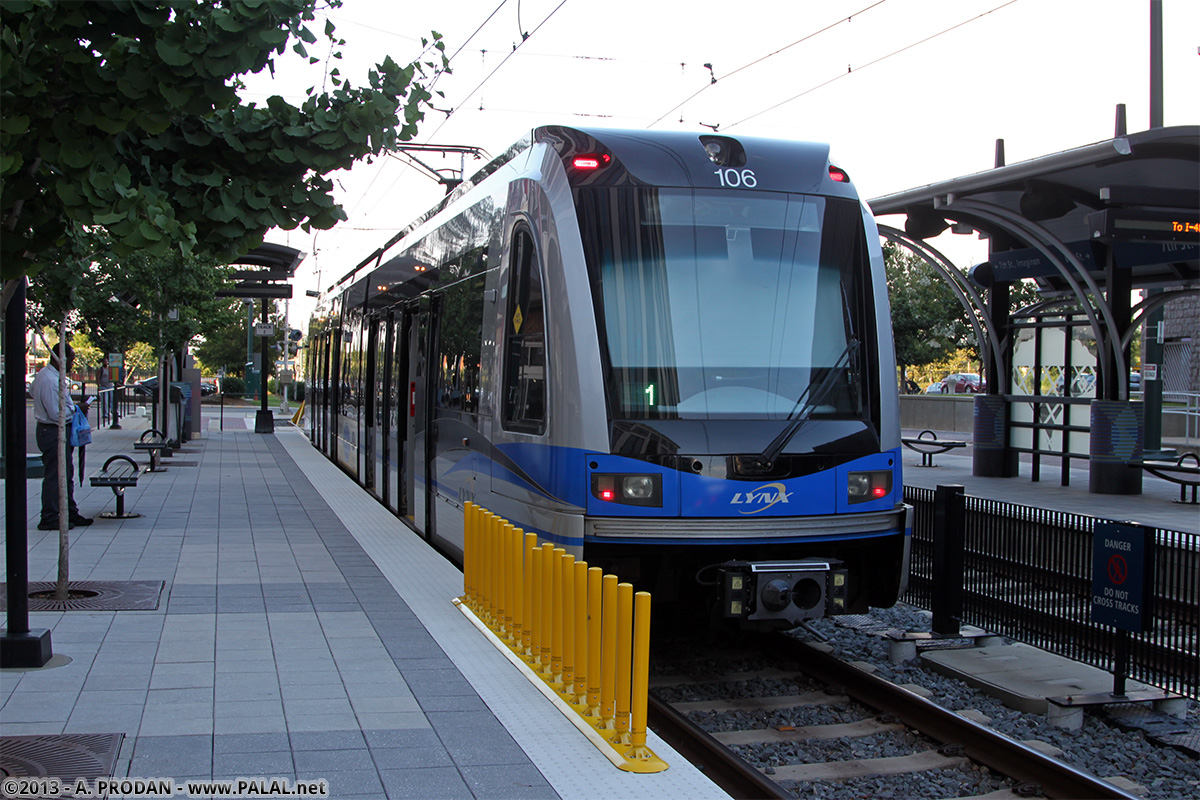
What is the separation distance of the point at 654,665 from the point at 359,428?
1079 centimetres

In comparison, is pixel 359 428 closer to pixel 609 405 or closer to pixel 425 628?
pixel 425 628

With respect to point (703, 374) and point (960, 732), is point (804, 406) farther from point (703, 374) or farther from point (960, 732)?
point (960, 732)

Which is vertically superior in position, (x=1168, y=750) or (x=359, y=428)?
(x=359, y=428)

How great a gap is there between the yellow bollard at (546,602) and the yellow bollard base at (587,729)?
109 mm

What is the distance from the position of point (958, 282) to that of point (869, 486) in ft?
44.9

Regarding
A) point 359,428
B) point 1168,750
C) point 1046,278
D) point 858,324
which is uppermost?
point 1046,278

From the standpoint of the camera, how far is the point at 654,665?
7.73 metres

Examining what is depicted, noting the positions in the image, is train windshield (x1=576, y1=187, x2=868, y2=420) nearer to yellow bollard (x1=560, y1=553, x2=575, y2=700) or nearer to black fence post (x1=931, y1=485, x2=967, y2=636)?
yellow bollard (x1=560, y1=553, x2=575, y2=700)

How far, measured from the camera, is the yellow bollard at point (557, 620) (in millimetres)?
6125

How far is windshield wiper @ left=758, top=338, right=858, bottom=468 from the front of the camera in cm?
686

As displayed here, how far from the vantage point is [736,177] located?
291 inches

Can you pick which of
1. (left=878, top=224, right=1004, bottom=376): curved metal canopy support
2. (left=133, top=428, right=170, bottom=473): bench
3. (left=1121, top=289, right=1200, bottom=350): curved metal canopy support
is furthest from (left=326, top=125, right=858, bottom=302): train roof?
(left=133, top=428, right=170, bottom=473): bench

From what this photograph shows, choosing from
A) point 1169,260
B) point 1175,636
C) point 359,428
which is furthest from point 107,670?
point 1169,260

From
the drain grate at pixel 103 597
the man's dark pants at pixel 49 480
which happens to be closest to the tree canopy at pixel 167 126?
the drain grate at pixel 103 597
